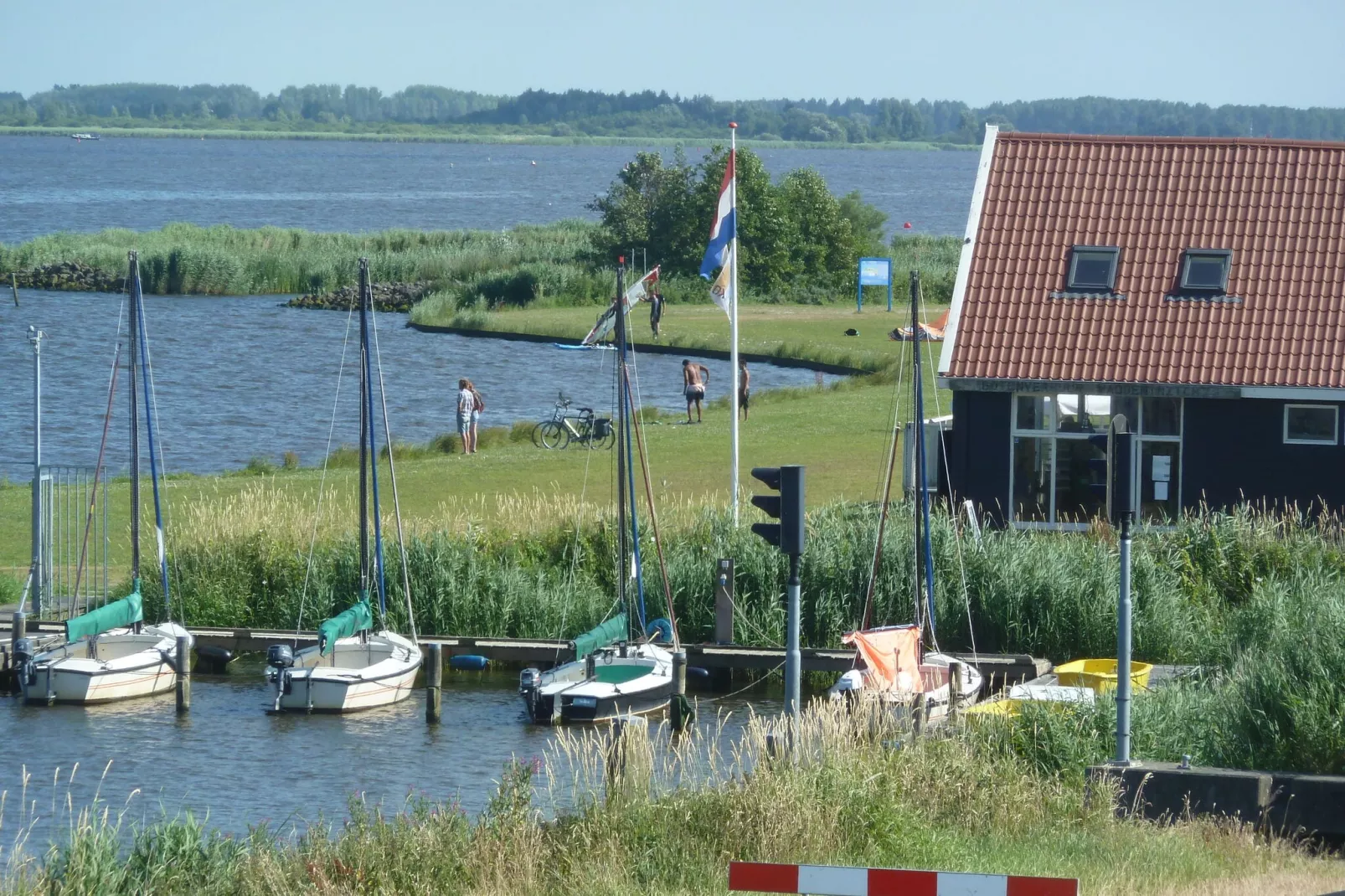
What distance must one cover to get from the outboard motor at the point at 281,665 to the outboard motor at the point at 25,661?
3.22 meters

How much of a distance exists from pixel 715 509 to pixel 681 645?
9.89 ft

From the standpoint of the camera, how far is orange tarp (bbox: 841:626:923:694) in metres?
22.5

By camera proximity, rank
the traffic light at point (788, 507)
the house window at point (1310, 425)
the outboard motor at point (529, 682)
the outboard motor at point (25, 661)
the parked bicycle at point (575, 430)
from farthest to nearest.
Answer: the parked bicycle at point (575, 430) → the house window at point (1310, 425) → the outboard motor at point (25, 661) → the outboard motor at point (529, 682) → the traffic light at point (788, 507)

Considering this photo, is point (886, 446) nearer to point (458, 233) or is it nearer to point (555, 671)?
point (555, 671)

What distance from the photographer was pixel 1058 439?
97.9ft

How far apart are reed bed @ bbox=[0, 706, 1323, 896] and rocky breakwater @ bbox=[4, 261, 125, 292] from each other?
290ft

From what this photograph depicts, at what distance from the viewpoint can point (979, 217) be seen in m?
32.2

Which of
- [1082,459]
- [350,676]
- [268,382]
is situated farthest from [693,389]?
[268,382]

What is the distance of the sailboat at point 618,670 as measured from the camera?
23.9 metres

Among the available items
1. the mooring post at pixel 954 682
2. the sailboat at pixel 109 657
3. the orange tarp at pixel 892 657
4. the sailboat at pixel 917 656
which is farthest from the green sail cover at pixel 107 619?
the mooring post at pixel 954 682

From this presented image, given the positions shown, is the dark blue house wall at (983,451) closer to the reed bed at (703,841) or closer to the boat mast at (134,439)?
the boat mast at (134,439)

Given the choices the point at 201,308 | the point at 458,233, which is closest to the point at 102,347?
the point at 201,308

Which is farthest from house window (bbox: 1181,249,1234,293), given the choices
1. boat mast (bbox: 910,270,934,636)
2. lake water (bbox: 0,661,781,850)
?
lake water (bbox: 0,661,781,850)

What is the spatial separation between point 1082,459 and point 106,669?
15683 mm
